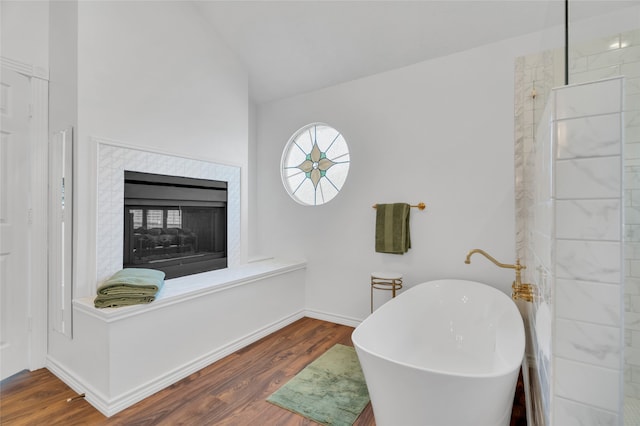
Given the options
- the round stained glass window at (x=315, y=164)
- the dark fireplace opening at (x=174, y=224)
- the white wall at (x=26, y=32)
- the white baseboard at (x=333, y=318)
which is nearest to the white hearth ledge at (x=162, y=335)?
the dark fireplace opening at (x=174, y=224)

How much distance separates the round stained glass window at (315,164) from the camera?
321cm

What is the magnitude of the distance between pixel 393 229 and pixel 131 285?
80.0 inches

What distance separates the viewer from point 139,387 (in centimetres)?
185

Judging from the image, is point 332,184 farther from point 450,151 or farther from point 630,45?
point 630,45

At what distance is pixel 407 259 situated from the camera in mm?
2740

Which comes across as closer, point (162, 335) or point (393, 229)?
point (162, 335)

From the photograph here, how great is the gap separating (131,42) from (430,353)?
309cm

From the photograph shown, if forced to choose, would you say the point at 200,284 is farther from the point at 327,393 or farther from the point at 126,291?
the point at 327,393

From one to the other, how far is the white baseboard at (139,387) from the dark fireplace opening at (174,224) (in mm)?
708

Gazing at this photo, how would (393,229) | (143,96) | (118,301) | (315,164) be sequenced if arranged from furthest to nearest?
1. (315,164)
2. (393,229)
3. (143,96)
4. (118,301)

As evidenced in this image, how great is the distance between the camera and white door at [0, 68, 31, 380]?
2.02 meters

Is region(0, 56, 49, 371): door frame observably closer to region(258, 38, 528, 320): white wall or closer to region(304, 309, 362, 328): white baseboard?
region(258, 38, 528, 320): white wall

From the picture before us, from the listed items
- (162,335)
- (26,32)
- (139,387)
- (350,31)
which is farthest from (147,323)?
(350,31)

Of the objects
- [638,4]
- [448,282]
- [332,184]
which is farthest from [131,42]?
[448,282]
